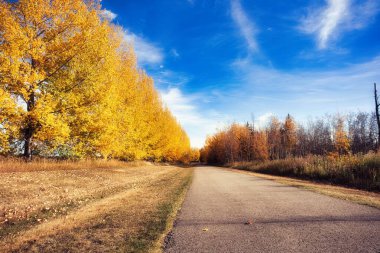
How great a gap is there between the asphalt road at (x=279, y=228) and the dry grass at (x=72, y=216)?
2.23ft

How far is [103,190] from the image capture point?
10984 mm

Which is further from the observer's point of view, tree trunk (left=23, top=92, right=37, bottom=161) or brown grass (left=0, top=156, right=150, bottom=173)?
tree trunk (left=23, top=92, right=37, bottom=161)

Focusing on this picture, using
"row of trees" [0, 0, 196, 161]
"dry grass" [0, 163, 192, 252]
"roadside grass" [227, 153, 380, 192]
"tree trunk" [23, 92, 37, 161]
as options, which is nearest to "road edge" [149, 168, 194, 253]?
"dry grass" [0, 163, 192, 252]

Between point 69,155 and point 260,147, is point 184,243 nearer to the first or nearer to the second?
point 69,155

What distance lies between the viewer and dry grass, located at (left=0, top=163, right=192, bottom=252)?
4723mm

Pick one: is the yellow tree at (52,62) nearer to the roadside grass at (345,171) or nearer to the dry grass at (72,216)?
the dry grass at (72,216)

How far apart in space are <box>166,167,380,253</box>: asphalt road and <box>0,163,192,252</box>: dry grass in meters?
0.68

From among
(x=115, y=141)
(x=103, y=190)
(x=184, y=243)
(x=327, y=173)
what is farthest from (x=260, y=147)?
(x=184, y=243)

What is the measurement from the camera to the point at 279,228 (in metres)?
5.26

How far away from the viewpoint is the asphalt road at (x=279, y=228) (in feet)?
14.0

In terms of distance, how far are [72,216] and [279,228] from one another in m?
5.17

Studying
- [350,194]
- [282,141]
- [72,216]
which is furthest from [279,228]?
[282,141]

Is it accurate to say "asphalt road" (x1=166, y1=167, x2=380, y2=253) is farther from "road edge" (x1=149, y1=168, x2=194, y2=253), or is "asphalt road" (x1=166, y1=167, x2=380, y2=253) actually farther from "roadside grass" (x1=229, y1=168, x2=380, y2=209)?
"roadside grass" (x1=229, y1=168, x2=380, y2=209)

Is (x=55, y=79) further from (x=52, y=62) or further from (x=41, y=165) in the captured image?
(x=41, y=165)
